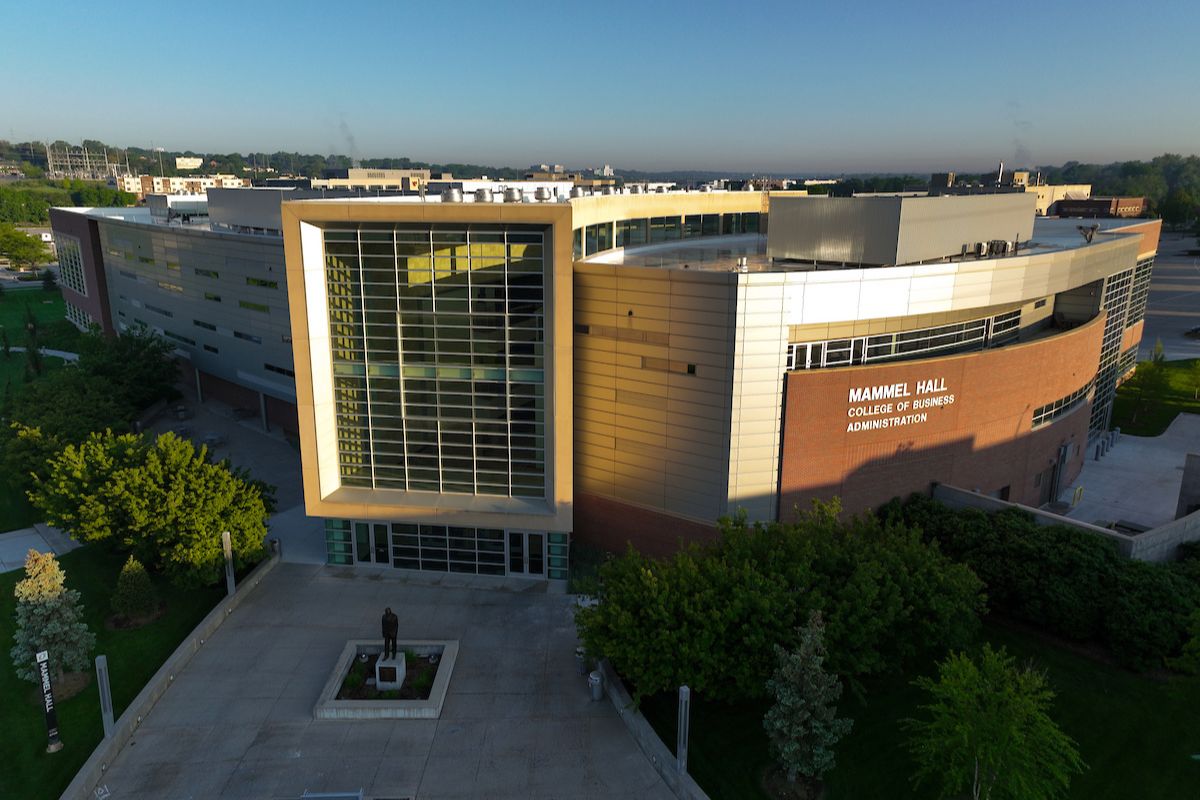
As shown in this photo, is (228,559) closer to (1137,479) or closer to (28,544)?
(28,544)

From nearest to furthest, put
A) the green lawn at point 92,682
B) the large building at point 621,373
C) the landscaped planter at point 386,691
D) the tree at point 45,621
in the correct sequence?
the green lawn at point 92,682, the landscaped planter at point 386,691, the tree at point 45,621, the large building at point 621,373

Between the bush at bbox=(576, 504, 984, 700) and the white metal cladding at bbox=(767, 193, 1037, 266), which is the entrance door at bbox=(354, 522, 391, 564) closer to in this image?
the bush at bbox=(576, 504, 984, 700)

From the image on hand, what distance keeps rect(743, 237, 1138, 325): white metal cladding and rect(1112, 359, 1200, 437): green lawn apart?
22.0m

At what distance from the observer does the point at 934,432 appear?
31.9 meters

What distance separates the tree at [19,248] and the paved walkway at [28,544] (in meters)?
107

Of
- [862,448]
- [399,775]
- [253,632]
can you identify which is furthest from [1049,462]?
[253,632]

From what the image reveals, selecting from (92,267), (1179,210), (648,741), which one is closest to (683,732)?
(648,741)

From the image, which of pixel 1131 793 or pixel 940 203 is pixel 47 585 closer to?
pixel 1131 793

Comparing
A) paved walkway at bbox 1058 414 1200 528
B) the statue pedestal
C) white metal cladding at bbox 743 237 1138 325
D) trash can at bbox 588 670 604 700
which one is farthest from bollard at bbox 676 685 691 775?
paved walkway at bbox 1058 414 1200 528

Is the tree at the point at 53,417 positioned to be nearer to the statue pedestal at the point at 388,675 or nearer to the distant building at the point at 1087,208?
the statue pedestal at the point at 388,675

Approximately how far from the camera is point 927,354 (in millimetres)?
32156

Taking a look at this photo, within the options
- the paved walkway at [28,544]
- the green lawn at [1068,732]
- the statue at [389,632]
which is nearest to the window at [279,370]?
the paved walkway at [28,544]

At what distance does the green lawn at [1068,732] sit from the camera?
20.1 meters

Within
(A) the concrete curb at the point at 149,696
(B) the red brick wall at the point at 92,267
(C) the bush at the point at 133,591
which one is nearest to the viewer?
(A) the concrete curb at the point at 149,696
